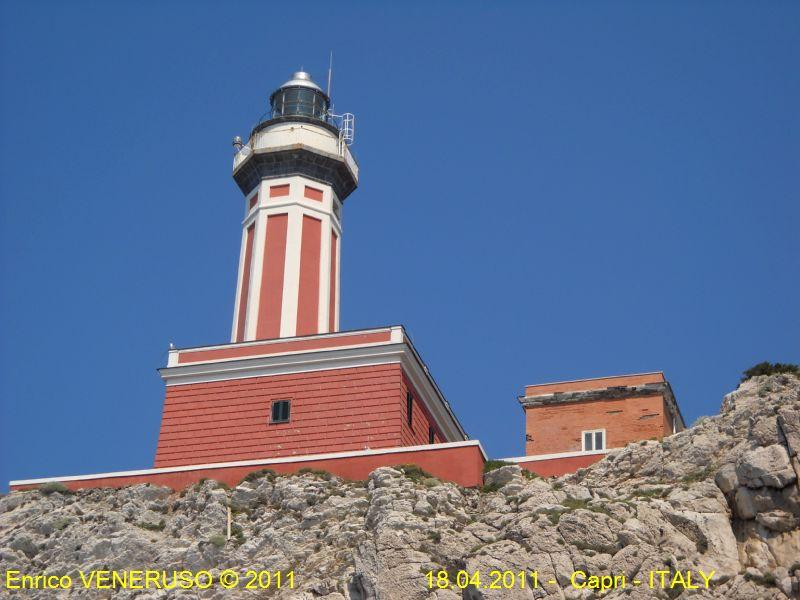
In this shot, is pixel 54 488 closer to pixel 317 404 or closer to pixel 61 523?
pixel 61 523

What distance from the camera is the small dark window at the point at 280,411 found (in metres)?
44.6

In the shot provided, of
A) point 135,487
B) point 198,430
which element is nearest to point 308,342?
point 198,430

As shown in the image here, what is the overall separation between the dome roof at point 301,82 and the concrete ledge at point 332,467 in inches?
720

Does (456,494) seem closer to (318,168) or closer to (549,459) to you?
(549,459)

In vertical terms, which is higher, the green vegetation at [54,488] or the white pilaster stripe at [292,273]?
the white pilaster stripe at [292,273]

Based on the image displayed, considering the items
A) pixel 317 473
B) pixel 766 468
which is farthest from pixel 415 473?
pixel 766 468

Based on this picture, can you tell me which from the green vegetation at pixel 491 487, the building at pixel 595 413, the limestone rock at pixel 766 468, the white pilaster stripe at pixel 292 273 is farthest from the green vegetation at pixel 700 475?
the white pilaster stripe at pixel 292 273

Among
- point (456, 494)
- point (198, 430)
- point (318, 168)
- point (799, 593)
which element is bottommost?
point (799, 593)

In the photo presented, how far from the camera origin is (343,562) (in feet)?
119

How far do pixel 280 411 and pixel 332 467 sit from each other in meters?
4.35

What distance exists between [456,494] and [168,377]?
12.2 meters

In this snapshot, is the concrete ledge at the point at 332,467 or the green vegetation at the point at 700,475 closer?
the green vegetation at the point at 700,475

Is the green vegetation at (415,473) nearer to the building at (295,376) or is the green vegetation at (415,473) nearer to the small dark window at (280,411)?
the building at (295,376)

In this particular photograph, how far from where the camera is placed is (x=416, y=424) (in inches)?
1801
